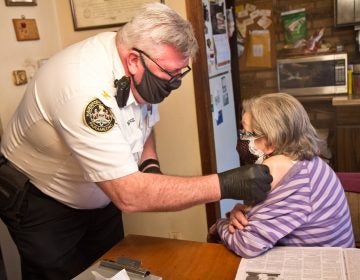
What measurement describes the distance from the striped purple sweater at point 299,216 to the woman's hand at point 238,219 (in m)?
0.02

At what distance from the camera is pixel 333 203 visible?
122 cm

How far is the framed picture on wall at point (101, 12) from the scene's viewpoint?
1864 mm

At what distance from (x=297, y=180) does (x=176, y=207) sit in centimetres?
38

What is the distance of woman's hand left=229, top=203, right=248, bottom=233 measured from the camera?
1.22 meters

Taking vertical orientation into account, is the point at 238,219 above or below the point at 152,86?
below

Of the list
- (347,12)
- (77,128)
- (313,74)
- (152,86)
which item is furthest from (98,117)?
(347,12)

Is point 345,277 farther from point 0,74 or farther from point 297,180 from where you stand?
point 0,74

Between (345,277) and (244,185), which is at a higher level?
(244,185)

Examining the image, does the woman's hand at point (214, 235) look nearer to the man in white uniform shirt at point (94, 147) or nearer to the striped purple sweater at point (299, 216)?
the striped purple sweater at point (299, 216)

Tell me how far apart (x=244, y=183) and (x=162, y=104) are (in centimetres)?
92

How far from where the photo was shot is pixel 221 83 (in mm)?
2473

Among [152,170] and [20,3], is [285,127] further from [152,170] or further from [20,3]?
[20,3]

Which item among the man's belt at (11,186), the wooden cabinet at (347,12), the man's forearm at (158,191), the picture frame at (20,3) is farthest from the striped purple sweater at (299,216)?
the wooden cabinet at (347,12)

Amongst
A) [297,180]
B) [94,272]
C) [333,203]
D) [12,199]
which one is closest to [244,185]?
[297,180]
